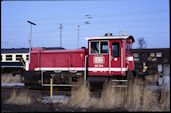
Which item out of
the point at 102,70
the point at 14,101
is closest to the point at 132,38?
the point at 102,70

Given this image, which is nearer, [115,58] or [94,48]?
[115,58]

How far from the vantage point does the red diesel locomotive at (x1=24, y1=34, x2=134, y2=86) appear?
34.1 feet

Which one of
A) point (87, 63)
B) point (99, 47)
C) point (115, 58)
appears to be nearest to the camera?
point (115, 58)

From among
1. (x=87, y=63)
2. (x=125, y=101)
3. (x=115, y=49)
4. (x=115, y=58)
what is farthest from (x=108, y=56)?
(x=125, y=101)

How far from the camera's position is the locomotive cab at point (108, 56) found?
10359mm

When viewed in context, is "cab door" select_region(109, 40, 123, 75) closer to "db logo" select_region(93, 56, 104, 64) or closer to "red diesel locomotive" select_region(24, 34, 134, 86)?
"red diesel locomotive" select_region(24, 34, 134, 86)

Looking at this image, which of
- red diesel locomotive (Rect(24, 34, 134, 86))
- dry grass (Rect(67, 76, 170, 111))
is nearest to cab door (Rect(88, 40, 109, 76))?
red diesel locomotive (Rect(24, 34, 134, 86))

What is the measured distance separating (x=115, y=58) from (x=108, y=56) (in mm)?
394

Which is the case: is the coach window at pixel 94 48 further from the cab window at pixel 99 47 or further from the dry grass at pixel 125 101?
the dry grass at pixel 125 101

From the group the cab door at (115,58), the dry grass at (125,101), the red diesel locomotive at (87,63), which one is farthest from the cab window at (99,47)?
the dry grass at (125,101)

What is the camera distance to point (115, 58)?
10.4 meters

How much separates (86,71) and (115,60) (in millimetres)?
1766

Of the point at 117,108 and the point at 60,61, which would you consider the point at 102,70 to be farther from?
the point at 117,108

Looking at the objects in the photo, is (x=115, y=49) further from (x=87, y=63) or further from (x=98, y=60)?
(x=87, y=63)
